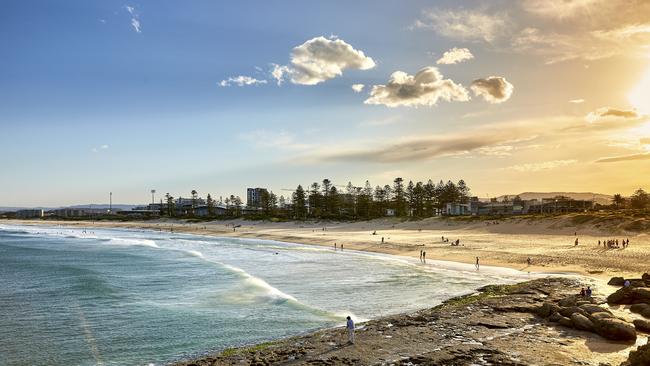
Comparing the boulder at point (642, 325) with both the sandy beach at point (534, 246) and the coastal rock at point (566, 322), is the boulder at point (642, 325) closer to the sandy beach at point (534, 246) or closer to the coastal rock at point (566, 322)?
the coastal rock at point (566, 322)

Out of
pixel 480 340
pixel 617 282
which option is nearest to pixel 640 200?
pixel 617 282

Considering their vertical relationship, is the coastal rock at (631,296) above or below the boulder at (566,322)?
above

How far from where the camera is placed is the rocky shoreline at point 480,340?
53.7ft

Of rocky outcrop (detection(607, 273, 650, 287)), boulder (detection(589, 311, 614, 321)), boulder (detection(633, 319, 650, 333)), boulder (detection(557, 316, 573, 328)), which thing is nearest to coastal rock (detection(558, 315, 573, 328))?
boulder (detection(557, 316, 573, 328))

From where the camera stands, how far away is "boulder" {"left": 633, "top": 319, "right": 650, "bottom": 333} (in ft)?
63.5

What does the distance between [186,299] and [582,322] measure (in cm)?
2396

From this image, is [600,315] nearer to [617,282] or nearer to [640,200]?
[617,282]

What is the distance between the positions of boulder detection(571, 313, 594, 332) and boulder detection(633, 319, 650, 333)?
7.03 feet

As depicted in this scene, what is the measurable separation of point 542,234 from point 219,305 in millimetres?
59918

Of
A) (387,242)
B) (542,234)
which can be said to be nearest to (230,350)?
(387,242)

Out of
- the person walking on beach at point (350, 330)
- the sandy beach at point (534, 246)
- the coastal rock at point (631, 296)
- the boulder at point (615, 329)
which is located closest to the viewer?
the boulder at point (615, 329)

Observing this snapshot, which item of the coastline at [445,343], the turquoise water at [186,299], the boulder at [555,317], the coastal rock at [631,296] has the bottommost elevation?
the turquoise water at [186,299]

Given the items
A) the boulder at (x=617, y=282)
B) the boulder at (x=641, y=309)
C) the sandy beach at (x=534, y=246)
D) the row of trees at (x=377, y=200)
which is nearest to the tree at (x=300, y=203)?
the row of trees at (x=377, y=200)

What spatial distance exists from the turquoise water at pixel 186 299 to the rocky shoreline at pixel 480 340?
3.12m
